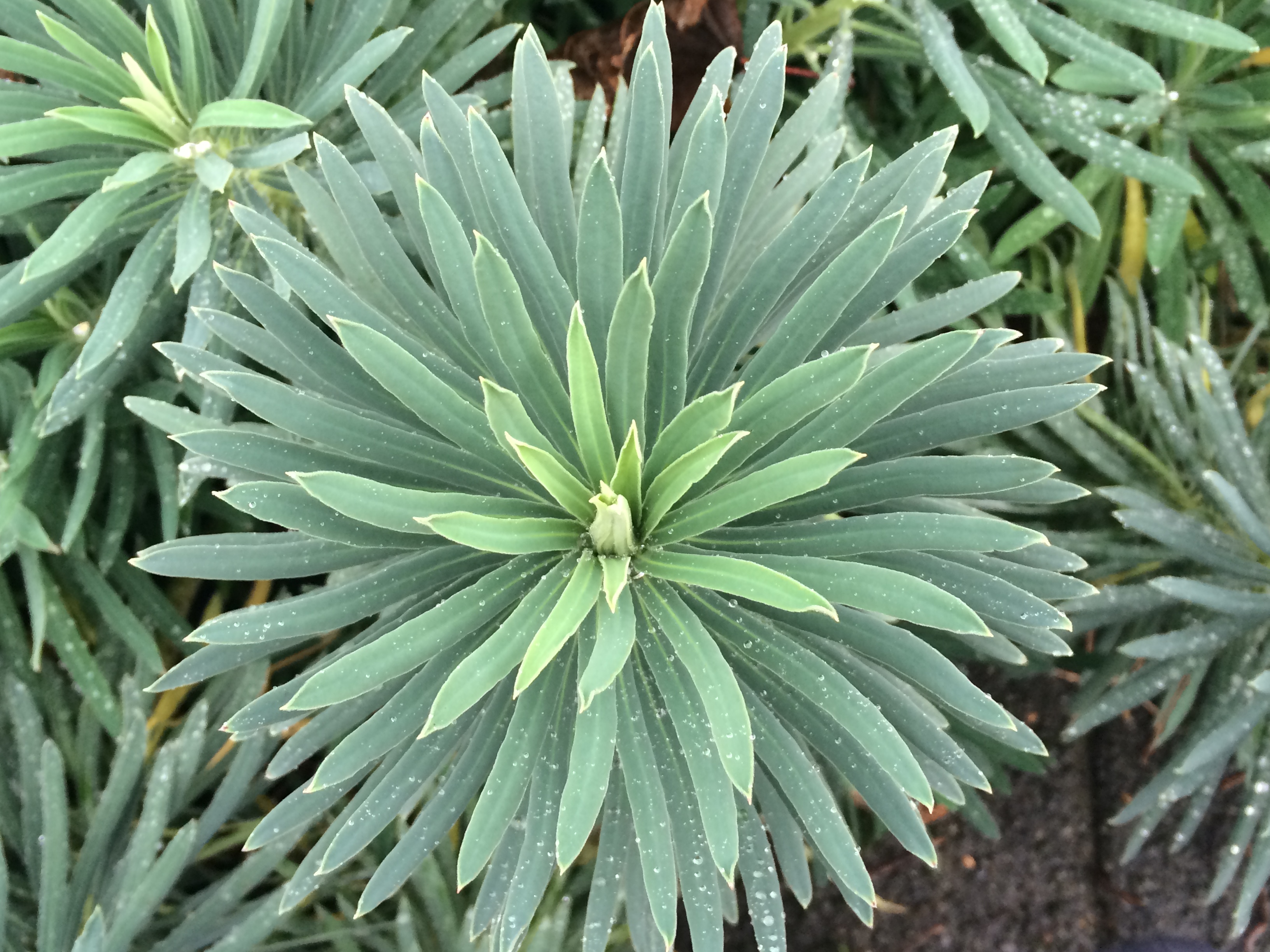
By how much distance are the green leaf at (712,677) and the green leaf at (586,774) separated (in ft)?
0.22

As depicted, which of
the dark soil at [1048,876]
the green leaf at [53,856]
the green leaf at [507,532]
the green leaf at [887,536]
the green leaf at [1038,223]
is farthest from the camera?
the dark soil at [1048,876]

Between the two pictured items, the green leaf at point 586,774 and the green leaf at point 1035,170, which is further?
the green leaf at point 1035,170

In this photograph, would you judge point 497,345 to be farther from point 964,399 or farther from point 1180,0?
point 1180,0

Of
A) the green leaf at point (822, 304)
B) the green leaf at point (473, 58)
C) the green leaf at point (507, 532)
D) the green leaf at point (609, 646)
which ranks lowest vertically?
the green leaf at point (609, 646)

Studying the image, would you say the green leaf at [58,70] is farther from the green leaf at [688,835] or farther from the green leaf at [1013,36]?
the green leaf at [1013,36]

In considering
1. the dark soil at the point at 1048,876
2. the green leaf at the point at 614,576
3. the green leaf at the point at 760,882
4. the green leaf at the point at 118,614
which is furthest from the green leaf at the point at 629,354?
the dark soil at the point at 1048,876

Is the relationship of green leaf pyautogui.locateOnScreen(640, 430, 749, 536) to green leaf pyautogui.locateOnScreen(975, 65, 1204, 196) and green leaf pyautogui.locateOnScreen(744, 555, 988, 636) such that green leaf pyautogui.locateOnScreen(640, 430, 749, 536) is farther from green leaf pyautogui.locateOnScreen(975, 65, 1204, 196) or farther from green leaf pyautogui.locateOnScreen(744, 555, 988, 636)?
green leaf pyautogui.locateOnScreen(975, 65, 1204, 196)

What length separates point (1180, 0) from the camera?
52.6 inches

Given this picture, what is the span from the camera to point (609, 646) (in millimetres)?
661

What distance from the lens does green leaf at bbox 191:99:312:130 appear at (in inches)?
34.2

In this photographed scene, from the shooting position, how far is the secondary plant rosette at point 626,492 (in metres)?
0.69

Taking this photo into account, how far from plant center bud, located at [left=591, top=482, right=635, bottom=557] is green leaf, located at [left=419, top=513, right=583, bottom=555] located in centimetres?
3

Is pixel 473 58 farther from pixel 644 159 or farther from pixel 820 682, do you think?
pixel 820 682

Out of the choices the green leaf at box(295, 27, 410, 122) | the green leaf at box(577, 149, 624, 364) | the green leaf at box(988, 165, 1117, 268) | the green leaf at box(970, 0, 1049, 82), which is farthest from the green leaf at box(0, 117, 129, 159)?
the green leaf at box(988, 165, 1117, 268)
